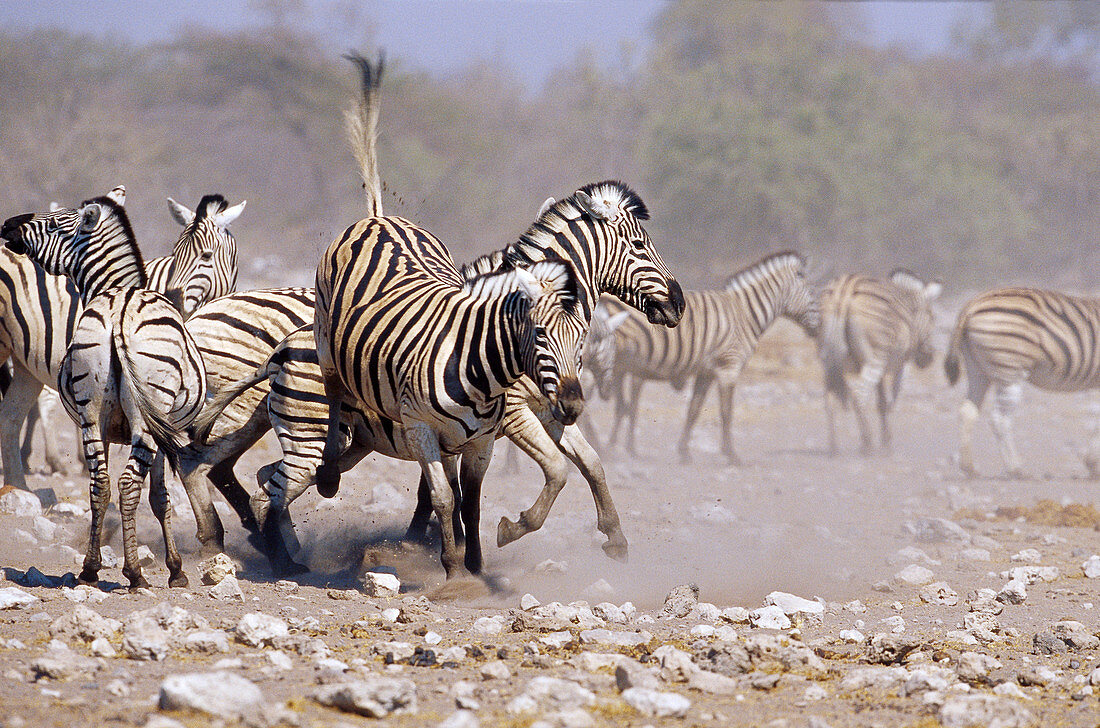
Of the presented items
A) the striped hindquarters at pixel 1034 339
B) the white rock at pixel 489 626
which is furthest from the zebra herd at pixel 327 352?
the striped hindquarters at pixel 1034 339

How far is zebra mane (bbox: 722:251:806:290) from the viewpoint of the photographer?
12562 mm

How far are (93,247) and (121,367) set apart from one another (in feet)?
2.37

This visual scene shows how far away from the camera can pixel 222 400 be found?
5.65 metres

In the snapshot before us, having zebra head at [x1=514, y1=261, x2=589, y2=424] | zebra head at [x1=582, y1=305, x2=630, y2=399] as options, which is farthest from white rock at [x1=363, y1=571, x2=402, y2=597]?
zebra head at [x1=582, y1=305, x2=630, y2=399]

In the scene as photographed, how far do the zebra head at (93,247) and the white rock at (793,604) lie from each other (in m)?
3.09

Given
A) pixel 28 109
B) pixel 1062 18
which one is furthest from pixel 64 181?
pixel 1062 18

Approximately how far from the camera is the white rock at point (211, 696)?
117 inches

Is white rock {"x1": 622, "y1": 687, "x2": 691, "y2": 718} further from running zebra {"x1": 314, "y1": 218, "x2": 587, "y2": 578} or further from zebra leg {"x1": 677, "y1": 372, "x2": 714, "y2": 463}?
zebra leg {"x1": 677, "y1": 372, "x2": 714, "y2": 463}

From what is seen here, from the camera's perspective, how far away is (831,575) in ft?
19.5

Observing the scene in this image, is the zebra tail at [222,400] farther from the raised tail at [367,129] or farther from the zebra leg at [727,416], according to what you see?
the zebra leg at [727,416]

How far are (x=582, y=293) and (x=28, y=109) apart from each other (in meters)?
20.4

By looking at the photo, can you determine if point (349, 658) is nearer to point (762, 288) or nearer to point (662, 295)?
point (662, 295)

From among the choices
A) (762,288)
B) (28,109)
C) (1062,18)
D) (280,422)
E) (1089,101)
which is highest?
(1062,18)

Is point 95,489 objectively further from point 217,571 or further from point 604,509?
point 604,509
